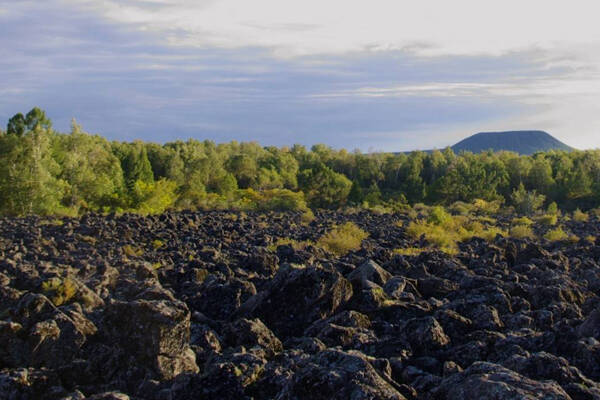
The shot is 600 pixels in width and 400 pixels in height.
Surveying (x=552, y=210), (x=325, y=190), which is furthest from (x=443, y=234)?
(x=325, y=190)

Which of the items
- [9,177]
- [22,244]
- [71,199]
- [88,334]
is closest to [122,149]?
[71,199]

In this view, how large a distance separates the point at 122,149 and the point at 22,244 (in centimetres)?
6194

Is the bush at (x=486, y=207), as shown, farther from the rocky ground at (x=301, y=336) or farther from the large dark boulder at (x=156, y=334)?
the large dark boulder at (x=156, y=334)

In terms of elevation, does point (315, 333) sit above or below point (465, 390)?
below

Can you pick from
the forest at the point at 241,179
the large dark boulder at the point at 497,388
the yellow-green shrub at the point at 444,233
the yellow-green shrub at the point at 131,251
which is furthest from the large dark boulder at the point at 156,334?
the forest at the point at 241,179

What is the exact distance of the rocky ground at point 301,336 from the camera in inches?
163

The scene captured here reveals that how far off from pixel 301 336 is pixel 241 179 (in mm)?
73150

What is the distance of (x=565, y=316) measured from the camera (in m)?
7.41

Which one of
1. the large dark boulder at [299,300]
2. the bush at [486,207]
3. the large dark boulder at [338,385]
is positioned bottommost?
the bush at [486,207]

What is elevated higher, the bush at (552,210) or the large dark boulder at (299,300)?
the large dark boulder at (299,300)

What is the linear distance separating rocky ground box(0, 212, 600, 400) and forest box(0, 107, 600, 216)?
90.6 feet

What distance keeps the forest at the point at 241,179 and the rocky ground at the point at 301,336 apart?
90.6ft

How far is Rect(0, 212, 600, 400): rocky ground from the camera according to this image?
414 centimetres

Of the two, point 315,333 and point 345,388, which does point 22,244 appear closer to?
point 315,333
